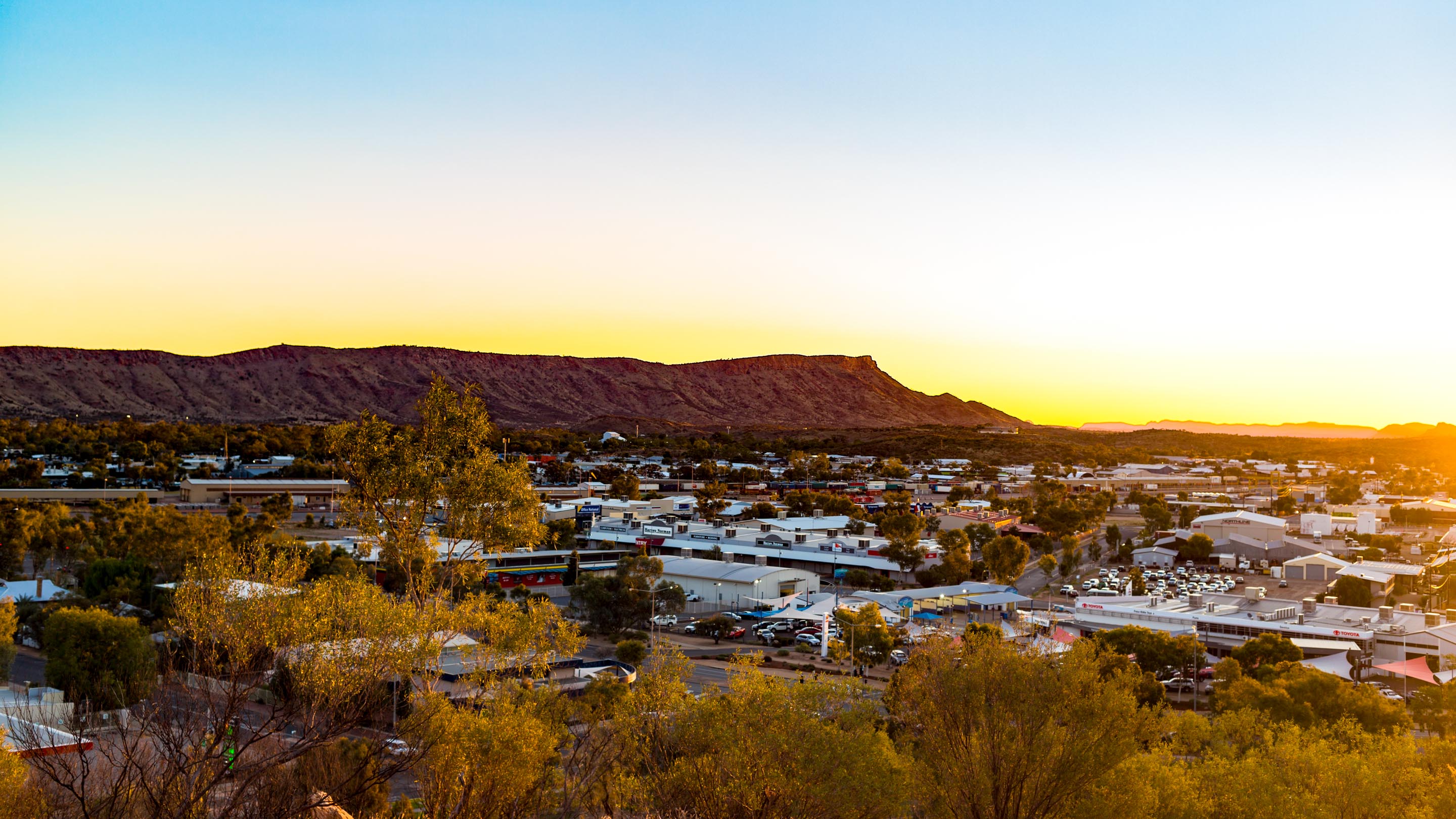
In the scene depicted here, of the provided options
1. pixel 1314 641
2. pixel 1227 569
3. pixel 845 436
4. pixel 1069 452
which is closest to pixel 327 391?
pixel 845 436

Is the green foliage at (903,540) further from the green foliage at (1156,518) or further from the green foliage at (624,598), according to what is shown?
the green foliage at (1156,518)

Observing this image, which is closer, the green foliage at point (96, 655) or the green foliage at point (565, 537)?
the green foliage at point (96, 655)

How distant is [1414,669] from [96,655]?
36.6 m

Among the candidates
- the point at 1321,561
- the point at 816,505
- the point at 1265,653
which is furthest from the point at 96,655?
the point at 816,505

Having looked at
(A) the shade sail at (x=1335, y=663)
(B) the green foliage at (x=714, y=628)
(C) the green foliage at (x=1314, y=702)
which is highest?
(C) the green foliage at (x=1314, y=702)

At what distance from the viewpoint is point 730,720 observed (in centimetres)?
1331

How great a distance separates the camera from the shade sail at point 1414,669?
31.9 m

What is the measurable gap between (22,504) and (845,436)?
13520 centimetres

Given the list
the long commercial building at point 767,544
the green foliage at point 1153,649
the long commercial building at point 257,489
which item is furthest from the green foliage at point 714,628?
the long commercial building at point 257,489

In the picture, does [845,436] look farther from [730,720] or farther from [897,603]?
[730,720]

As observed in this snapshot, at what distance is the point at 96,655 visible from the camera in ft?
86.3

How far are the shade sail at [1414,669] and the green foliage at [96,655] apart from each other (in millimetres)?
34150

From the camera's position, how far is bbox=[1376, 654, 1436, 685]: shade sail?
1256 inches

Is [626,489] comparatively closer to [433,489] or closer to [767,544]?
[767,544]
